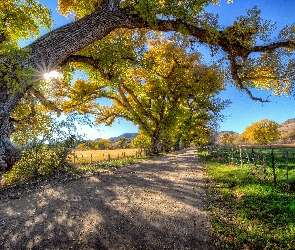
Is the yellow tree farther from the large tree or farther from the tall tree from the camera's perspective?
the large tree

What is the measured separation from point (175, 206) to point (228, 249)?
321cm

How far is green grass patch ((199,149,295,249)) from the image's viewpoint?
5223 mm

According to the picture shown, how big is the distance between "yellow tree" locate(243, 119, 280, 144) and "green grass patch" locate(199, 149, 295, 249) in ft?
282

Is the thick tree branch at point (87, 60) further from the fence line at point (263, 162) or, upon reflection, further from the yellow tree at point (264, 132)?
the yellow tree at point (264, 132)

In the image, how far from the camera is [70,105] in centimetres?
2561

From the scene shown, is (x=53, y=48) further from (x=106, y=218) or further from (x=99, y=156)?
(x=99, y=156)

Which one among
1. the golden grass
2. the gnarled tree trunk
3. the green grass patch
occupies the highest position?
the gnarled tree trunk

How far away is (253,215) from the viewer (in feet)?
22.4

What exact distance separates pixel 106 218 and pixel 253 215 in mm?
4735

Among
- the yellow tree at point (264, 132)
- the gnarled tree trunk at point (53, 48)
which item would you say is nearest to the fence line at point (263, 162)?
the gnarled tree trunk at point (53, 48)

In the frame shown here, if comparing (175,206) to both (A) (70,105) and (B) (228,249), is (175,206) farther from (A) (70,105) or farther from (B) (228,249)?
(A) (70,105)

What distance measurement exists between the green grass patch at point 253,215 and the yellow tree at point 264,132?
85994 millimetres

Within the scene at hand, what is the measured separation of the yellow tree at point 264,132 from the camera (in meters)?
85.5

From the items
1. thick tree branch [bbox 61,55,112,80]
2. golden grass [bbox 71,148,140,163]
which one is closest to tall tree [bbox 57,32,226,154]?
golden grass [bbox 71,148,140,163]
